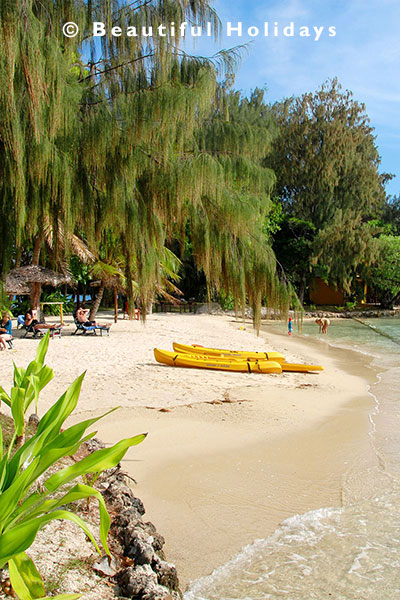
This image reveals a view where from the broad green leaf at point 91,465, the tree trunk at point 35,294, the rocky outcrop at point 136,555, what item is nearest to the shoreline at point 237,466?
the rocky outcrop at point 136,555

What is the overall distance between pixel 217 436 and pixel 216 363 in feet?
15.5

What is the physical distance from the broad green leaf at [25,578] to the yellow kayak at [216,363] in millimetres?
9123

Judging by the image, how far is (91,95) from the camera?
3260mm

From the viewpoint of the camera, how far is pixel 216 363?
1092 centimetres

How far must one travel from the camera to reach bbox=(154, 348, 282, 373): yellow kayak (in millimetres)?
10789

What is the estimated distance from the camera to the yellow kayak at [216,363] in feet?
35.4

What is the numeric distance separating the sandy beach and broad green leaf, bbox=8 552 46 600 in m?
1.79

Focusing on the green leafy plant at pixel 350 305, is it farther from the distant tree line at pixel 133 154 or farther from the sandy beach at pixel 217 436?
the distant tree line at pixel 133 154

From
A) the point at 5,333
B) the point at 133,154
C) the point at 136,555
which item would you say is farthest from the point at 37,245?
the point at 136,555

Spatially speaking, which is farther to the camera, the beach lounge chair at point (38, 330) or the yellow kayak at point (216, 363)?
the beach lounge chair at point (38, 330)

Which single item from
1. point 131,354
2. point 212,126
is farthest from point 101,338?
point 212,126

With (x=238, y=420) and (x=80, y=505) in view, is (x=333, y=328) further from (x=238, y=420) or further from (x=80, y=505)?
(x=80, y=505)

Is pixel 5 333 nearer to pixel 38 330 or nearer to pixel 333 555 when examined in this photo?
pixel 38 330

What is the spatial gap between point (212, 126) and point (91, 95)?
995 millimetres
